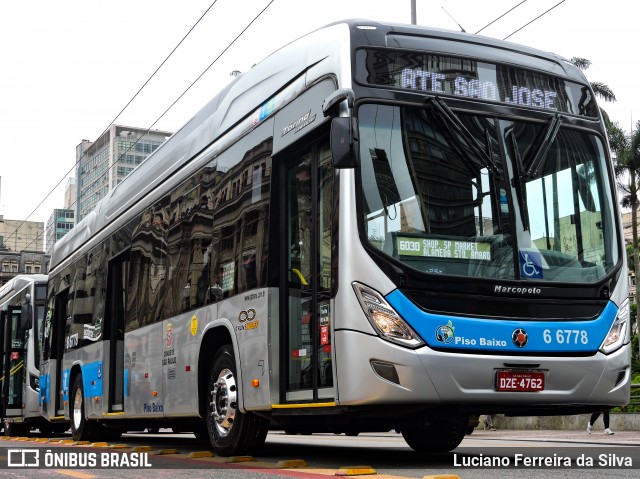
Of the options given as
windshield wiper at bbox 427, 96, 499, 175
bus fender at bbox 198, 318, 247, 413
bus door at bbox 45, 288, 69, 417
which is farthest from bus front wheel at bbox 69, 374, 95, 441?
windshield wiper at bbox 427, 96, 499, 175

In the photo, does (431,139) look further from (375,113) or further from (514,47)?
(514,47)

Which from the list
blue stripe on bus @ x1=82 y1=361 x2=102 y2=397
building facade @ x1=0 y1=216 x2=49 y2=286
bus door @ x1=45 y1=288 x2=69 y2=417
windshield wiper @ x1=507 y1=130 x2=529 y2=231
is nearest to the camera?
windshield wiper @ x1=507 y1=130 x2=529 y2=231

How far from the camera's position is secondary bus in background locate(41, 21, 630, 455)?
746 centimetres

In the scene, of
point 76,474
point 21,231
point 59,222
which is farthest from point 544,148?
point 59,222

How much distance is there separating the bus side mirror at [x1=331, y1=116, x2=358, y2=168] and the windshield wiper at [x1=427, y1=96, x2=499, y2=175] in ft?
2.72

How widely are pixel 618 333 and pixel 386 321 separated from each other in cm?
211

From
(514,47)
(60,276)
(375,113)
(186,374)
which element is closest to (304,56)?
(375,113)

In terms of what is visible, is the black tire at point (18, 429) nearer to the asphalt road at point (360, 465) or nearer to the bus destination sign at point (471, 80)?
the asphalt road at point (360, 465)

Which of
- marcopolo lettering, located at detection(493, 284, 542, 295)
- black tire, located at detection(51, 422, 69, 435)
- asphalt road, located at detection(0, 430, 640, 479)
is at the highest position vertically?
marcopolo lettering, located at detection(493, 284, 542, 295)

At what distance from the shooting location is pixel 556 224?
804 cm

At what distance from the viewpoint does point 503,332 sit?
25.0 feet

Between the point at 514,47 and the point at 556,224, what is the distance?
5.67 feet

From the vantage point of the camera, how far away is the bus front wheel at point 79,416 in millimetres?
15055

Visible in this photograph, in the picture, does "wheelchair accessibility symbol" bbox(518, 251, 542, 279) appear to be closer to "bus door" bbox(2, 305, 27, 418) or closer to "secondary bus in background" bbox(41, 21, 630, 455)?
"secondary bus in background" bbox(41, 21, 630, 455)
